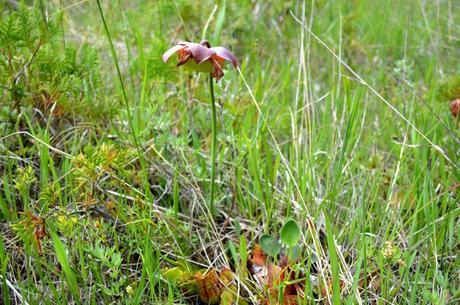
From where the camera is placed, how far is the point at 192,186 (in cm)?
182

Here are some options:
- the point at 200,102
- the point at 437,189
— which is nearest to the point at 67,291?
the point at 200,102

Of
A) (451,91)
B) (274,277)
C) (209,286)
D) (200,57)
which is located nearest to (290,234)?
(274,277)

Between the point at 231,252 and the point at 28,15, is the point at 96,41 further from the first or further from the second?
the point at 231,252

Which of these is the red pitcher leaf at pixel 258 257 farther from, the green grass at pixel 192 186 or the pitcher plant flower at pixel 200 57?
the pitcher plant flower at pixel 200 57

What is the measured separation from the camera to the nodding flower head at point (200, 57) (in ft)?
5.14

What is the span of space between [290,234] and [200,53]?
55 centimetres

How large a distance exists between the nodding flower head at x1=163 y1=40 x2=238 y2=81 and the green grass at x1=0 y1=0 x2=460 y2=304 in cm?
18

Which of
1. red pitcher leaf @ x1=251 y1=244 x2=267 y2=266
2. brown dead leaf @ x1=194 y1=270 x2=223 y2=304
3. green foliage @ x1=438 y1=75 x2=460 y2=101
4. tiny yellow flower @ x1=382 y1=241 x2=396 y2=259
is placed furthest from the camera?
green foliage @ x1=438 y1=75 x2=460 y2=101

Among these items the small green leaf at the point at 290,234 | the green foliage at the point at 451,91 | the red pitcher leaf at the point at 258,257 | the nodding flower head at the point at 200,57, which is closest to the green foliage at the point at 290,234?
the small green leaf at the point at 290,234

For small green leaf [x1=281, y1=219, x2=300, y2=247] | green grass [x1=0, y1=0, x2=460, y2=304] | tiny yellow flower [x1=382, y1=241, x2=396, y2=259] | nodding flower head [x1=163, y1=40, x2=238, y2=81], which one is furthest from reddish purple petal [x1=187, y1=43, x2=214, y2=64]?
tiny yellow flower [x1=382, y1=241, x2=396, y2=259]

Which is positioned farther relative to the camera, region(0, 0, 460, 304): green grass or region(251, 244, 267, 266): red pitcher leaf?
region(251, 244, 267, 266): red pitcher leaf

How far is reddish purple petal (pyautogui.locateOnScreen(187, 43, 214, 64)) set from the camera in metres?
1.56

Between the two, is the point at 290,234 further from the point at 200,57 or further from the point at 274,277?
the point at 200,57

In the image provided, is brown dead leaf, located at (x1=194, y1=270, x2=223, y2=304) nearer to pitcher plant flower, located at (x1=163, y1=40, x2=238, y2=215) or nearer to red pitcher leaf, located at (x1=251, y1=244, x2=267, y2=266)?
red pitcher leaf, located at (x1=251, y1=244, x2=267, y2=266)
